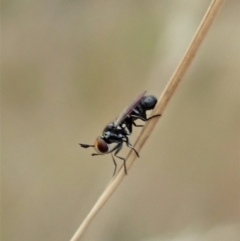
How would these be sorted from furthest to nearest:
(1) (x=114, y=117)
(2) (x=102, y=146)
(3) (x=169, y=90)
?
(1) (x=114, y=117) < (2) (x=102, y=146) < (3) (x=169, y=90)

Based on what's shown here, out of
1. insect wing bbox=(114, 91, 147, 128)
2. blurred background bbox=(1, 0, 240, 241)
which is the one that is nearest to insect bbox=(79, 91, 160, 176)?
insect wing bbox=(114, 91, 147, 128)

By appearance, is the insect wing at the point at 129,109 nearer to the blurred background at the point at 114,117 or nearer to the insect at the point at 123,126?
the insect at the point at 123,126

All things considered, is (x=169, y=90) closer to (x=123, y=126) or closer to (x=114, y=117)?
(x=123, y=126)

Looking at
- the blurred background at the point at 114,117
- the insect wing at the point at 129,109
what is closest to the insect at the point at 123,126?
the insect wing at the point at 129,109

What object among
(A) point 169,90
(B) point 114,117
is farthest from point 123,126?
(B) point 114,117

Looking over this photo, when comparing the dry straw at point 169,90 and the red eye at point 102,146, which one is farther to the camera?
the red eye at point 102,146

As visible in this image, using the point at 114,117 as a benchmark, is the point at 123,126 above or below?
above

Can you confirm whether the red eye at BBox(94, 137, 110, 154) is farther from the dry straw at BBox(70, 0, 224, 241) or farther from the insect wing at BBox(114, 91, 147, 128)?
the dry straw at BBox(70, 0, 224, 241)
